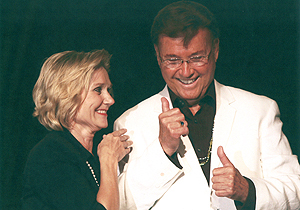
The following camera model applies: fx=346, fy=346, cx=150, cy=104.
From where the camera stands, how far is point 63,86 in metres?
2.54

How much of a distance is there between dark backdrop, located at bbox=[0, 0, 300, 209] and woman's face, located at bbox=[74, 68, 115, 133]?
131 mm

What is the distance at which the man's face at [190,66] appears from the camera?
2465 millimetres

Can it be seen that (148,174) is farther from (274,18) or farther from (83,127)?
(274,18)

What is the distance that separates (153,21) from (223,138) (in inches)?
41.3

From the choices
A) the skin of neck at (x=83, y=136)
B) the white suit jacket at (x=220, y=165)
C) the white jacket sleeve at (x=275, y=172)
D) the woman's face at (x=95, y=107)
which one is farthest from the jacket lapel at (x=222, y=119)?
the skin of neck at (x=83, y=136)

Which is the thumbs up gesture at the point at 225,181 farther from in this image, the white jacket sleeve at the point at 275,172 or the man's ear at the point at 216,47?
the man's ear at the point at 216,47

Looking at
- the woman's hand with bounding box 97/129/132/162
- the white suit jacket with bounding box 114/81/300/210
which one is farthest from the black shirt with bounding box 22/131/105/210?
the white suit jacket with bounding box 114/81/300/210

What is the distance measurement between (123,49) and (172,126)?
0.91 m

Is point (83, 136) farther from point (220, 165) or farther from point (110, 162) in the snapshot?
point (220, 165)

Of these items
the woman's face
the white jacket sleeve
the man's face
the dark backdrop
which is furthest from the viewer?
the dark backdrop

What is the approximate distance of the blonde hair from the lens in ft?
8.35

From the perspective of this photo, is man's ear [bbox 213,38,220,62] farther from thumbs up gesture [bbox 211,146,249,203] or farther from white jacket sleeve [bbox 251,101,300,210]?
thumbs up gesture [bbox 211,146,249,203]

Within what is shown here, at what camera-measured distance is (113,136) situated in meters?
2.64

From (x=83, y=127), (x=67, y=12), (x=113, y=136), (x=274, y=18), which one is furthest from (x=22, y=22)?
(x=274, y=18)
